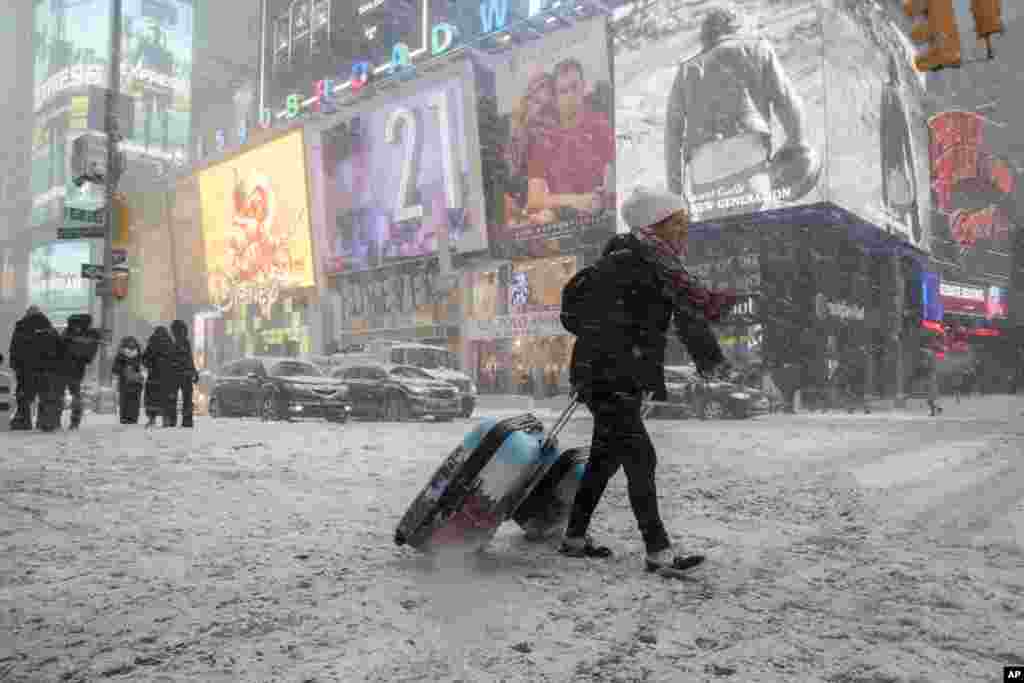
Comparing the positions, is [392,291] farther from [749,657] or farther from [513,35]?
[749,657]

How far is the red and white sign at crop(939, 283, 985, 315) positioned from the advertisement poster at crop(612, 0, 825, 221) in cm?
1534

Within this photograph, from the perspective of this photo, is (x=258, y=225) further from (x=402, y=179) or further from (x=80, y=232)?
(x=80, y=232)

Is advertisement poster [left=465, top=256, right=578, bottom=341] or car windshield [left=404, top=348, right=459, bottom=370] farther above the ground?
advertisement poster [left=465, top=256, right=578, bottom=341]

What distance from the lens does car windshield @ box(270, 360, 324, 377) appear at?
16.8 metres

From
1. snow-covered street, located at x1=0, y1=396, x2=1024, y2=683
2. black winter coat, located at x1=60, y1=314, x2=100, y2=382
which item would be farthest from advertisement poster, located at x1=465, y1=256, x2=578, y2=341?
snow-covered street, located at x1=0, y1=396, x2=1024, y2=683

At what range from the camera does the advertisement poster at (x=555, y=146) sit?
29.8 m

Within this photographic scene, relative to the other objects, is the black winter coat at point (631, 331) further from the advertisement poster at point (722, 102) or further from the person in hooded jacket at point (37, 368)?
the advertisement poster at point (722, 102)

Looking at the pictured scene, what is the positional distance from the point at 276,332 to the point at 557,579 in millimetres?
46990

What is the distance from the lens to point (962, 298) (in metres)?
35.1

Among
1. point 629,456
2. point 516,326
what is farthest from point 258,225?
point 629,456

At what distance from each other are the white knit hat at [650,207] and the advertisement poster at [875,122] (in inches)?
874

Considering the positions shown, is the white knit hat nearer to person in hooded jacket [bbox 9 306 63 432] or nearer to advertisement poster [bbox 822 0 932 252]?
person in hooded jacket [bbox 9 306 63 432]

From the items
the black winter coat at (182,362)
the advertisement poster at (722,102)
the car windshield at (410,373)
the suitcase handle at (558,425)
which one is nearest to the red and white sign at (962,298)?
the advertisement poster at (722,102)

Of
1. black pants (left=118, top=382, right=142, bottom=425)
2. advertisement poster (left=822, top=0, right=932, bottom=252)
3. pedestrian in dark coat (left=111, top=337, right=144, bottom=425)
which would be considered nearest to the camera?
pedestrian in dark coat (left=111, top=337, right=144, bottom=425)
